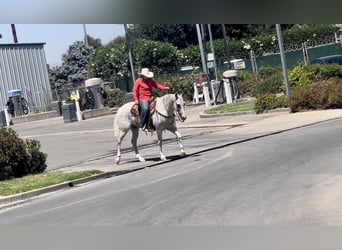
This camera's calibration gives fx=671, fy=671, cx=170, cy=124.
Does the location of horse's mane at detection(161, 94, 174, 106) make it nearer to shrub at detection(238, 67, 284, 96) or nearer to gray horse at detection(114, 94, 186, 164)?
gray horse at detection(114, 94, 186, 164)

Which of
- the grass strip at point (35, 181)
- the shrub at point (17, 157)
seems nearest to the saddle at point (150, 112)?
the grass strip at point (35, 181)

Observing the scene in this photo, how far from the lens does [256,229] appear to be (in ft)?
22.2

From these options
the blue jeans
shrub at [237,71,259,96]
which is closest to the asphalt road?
the blue jeans

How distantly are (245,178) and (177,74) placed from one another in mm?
22403

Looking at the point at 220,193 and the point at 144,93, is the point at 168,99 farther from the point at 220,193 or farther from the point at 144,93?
the point at 220,193

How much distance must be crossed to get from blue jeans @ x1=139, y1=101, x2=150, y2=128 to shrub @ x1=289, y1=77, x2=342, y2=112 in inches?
324

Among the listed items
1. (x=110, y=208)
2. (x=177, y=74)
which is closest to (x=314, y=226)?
(x=110, y=208)

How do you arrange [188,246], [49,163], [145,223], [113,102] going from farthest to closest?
[113,102] < [49,163] < [145,223] < [188,246]

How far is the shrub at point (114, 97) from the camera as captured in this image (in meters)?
27.7

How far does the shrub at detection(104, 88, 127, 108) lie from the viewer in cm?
2772

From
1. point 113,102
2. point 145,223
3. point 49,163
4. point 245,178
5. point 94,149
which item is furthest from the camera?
point 113,102

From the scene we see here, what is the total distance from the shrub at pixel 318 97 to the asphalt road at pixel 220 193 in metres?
6.16

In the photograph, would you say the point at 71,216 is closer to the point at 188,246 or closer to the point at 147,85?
the point at 188,246

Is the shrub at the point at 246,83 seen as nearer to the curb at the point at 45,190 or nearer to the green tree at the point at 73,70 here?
the green tree at the point at 73,70
